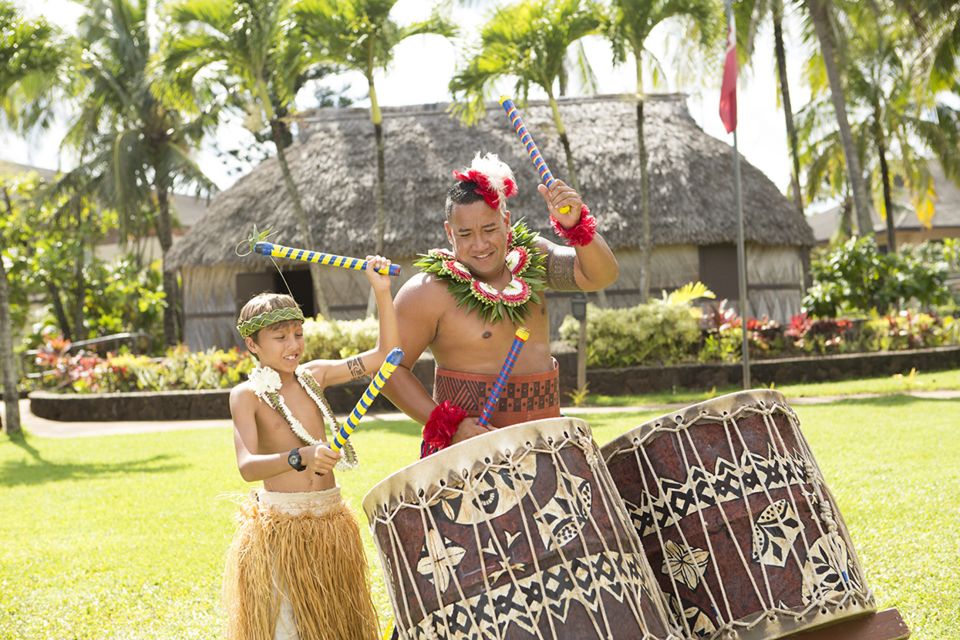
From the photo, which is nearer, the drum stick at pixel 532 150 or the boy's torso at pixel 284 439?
the drum stick at pixel 532 150

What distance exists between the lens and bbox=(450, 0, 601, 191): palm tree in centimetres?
1336

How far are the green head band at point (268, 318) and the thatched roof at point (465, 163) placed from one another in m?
13.5

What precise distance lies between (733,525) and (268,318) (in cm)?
144

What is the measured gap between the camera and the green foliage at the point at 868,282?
576 inches

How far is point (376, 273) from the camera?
279cm

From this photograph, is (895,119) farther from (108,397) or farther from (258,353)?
(258,353)

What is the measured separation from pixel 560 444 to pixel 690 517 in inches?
17.3

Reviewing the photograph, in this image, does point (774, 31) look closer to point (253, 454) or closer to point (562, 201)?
point (562, 201)

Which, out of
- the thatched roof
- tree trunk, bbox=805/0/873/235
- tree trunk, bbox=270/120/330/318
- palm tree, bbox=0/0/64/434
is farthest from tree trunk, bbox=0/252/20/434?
tree trunk, bbox=805/0/873/235

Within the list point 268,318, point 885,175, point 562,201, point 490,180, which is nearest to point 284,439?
point 268,318

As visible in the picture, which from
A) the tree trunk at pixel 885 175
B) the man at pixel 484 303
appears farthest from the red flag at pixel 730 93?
the tree trunk at pixel 885 175

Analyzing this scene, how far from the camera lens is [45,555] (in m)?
5.15

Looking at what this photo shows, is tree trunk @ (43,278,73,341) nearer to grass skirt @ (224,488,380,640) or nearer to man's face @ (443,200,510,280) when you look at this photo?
grass skirt @ (224,488,380,640)

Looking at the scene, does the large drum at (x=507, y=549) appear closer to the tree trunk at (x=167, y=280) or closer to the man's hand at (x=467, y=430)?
the man's hand at (x=467, y=430)
